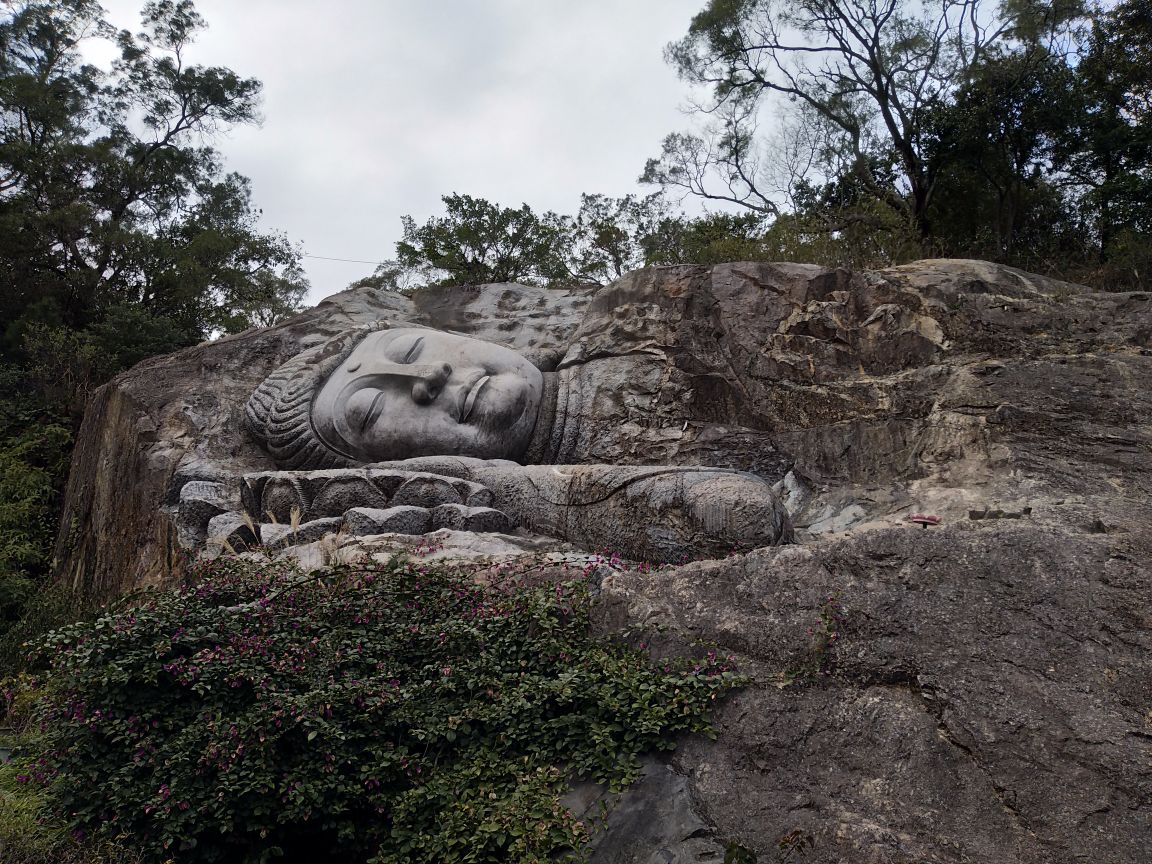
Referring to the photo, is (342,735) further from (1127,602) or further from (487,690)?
(1127,602)

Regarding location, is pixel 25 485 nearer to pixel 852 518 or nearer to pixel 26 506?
pixel 26 506

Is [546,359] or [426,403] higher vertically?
[546,359]

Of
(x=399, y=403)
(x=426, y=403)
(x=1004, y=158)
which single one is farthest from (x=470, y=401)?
(x=1004, y=158)

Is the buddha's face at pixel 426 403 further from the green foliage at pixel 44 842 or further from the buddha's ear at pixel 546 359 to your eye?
the green foliage at pixel 44 842

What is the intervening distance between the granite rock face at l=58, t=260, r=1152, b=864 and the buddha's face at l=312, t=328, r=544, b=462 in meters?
0.51

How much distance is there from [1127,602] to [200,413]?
6085 millimetres

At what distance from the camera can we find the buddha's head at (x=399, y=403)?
6.29 m

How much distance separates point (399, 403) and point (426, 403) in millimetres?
186

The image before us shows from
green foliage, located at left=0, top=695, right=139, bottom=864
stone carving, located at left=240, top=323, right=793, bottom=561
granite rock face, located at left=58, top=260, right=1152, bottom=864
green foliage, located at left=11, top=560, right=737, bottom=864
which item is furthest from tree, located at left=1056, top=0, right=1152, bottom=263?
green foliage, located at left=0, top=695, right=139, bottom=864

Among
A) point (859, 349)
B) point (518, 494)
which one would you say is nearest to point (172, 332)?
point (518, 494)

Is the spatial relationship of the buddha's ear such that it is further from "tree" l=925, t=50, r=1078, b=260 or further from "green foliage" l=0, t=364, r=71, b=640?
"tree" l=925, t=50, r=1078, b=260

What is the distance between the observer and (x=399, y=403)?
6.35 m

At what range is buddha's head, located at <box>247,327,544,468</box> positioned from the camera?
6285mm

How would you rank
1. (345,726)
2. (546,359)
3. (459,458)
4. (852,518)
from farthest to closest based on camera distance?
(546,359) → (459,458) → (852,518) → (345,726)
